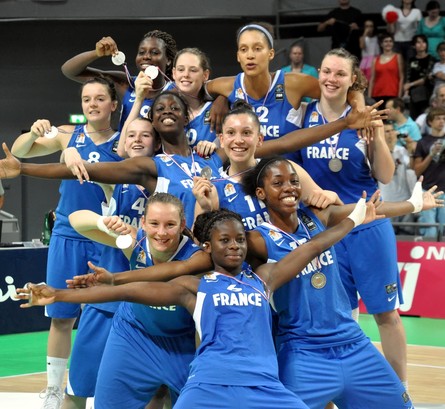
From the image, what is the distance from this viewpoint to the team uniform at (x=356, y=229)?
6.05 metres

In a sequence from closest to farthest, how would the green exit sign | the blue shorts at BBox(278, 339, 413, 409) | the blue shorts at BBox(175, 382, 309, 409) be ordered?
1. the blue shorts at BBox(175, 382, 309, 409)
2. the blue shorts at BBox(278, 339, 413, 409)
3. the green exit sign

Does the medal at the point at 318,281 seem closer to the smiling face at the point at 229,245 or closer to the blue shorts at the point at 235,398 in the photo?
the smiling face at the point at 229,245

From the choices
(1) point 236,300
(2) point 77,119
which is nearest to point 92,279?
(1) point 236,300

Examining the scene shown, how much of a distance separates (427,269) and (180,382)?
610cm

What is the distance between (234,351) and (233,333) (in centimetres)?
9

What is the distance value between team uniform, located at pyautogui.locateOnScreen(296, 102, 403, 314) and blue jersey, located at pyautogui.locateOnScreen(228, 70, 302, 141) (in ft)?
0.35

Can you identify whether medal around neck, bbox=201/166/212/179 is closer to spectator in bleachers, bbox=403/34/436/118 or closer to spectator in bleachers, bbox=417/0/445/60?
spectator in bleachers, bbox=403/34/436/118

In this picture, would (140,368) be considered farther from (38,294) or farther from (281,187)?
(281,187)

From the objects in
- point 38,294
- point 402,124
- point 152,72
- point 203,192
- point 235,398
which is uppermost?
point 402,124

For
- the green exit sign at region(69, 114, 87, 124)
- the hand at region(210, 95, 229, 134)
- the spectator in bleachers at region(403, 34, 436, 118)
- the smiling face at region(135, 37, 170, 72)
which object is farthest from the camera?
the green exit sign at region(69, 114, 87, 124)

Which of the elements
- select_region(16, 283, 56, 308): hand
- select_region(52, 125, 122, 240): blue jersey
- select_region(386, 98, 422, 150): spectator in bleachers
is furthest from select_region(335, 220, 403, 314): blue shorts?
select_region(386, 98, 422, 150): spectator in bleachers

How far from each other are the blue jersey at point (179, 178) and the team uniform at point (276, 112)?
0.65 meters

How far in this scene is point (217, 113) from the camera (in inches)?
237

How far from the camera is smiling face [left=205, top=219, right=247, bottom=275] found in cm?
480
